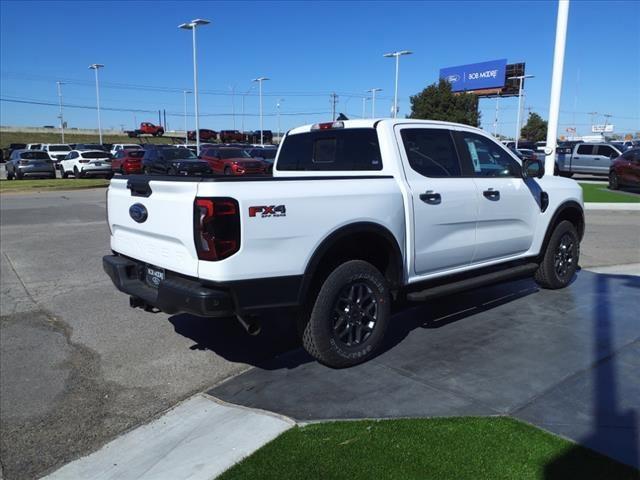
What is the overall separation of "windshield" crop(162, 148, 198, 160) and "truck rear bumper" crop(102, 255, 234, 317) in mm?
22339

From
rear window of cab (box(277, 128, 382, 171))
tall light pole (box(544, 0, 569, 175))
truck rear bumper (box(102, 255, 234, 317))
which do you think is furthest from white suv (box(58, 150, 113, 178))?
truck rear bumper (box(102, 255, 234, 317))

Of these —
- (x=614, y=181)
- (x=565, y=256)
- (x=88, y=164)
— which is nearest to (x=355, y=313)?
(x=565, y=256)

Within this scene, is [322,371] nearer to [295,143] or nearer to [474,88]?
[295,143]

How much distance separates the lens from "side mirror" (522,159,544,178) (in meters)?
5.75

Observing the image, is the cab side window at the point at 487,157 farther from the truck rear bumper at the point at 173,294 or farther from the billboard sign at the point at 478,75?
the billboard sign at the point at 478,75

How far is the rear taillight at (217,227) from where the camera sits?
3.50 meters

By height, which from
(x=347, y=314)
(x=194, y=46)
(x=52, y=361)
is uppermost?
(x=194, y=46)

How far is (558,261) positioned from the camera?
654 cm

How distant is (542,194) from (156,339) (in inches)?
172

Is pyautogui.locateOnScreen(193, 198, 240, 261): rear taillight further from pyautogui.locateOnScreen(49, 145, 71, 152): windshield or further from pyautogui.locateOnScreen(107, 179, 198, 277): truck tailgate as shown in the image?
pyautogui.locateOnScreen(49, 145, 71, 152): windshield

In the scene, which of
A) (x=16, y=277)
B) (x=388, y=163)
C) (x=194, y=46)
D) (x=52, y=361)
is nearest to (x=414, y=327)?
(x=388, y=163)

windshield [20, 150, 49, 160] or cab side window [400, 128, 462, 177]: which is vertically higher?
cab side window [400, 128, 462, 177]

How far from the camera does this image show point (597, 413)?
346 centimetres

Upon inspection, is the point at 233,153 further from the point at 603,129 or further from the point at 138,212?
the point at 603,129
